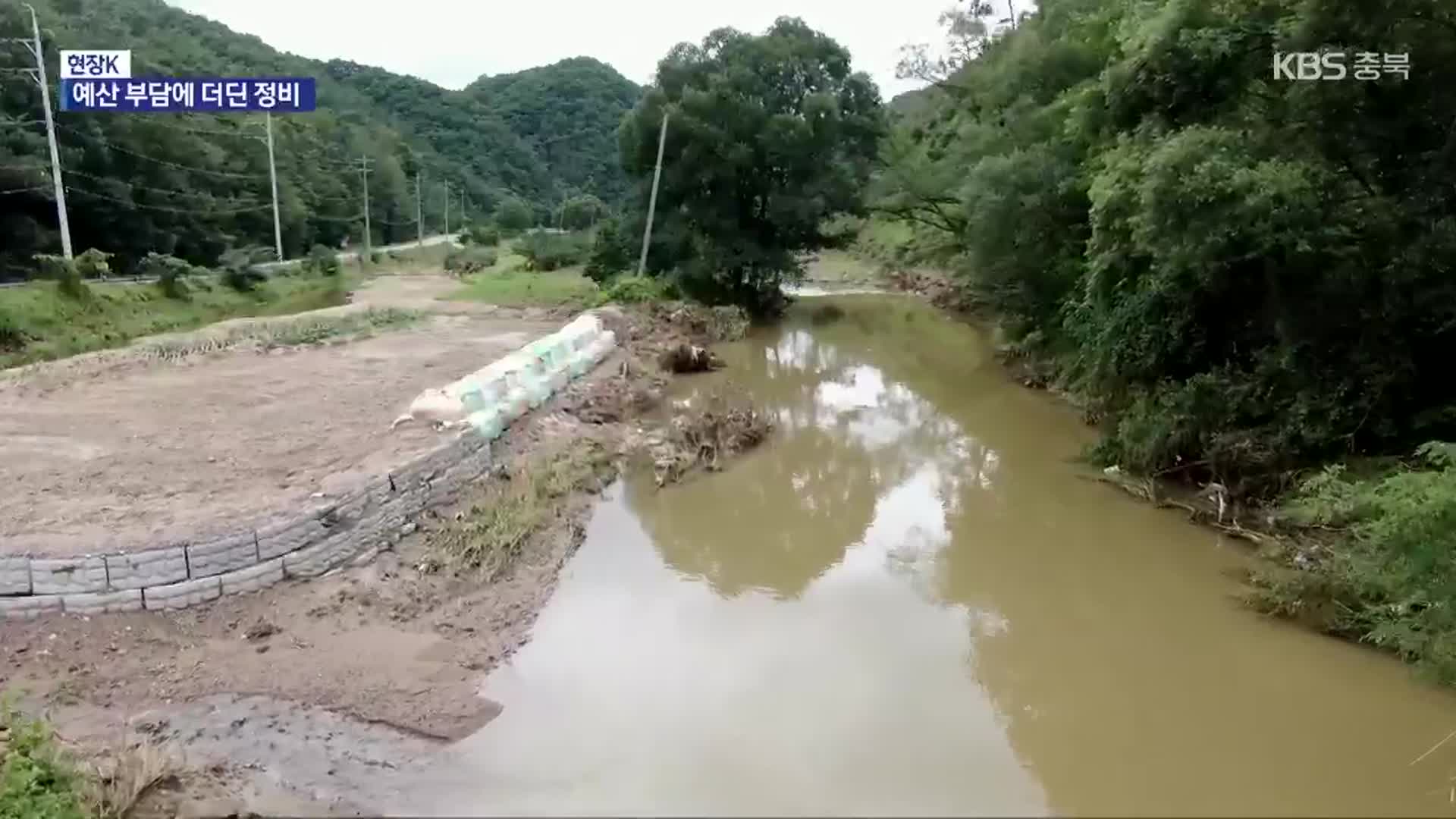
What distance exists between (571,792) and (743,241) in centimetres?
1872

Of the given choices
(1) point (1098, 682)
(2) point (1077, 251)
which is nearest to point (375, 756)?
(1) point (1098, 682)

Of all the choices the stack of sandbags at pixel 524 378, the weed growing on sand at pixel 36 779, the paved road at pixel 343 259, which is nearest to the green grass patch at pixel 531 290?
the paved road at pixel 343 259

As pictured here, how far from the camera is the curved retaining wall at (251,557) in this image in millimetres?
5891

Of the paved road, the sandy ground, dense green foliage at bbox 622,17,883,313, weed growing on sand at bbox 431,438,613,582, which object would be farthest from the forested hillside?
weed growing on sand at bbox 431,438,613,582

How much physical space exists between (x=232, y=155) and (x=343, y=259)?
200 inches

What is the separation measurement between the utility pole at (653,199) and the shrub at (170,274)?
1011 centimetres

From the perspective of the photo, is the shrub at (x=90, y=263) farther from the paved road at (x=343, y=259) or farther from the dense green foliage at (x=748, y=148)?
the dense green foliage at (x=748, y=148)

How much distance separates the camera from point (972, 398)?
15312mm

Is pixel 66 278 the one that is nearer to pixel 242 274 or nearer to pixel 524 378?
pixel 242 274

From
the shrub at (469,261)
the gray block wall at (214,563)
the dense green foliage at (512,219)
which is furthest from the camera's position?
the dense green foliage at (512,219)

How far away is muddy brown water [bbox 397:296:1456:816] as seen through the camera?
4.88m

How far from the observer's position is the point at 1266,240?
7535mm

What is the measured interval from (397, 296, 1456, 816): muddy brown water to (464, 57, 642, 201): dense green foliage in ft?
174
